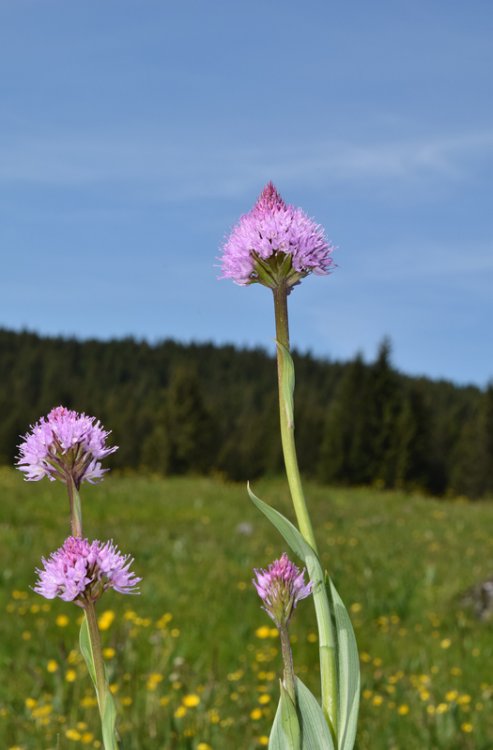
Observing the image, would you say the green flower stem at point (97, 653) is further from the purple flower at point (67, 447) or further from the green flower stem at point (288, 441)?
the green flower stem at point (288, 441)

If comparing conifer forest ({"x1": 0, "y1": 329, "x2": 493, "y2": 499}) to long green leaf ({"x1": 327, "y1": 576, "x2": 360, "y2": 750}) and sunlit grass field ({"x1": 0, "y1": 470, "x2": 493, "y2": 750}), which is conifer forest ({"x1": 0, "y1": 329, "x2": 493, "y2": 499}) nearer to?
sunlit grass field ({"x1": 0, "y1": 470, "x2": 493, "y2": 750})

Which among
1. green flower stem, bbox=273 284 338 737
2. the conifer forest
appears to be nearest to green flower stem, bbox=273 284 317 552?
green flower stem, bbox=273 284 338 737

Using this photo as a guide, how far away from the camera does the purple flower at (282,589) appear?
62.0 inches

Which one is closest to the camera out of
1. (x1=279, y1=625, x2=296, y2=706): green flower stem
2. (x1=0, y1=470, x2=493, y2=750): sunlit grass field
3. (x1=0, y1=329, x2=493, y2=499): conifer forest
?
(x1=279, y1=625, x2=296, y2=706): green flower stem

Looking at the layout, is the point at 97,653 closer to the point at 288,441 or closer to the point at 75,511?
the point at 75,511

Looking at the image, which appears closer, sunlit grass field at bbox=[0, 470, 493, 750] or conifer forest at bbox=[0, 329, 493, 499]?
sunlit grass field at bbox=[0, 470, 493, 750]

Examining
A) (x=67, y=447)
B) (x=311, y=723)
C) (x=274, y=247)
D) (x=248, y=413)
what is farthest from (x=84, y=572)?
(x=248, y=413)

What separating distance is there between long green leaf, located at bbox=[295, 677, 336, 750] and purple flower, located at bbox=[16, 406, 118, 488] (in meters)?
0.56

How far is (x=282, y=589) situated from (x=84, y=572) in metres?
0.39

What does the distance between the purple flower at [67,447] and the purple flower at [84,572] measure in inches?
5.1

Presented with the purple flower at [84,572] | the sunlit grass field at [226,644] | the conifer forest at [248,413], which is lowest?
the sunlit grass field at [226,644]

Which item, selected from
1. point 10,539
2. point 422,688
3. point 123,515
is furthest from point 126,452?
point 422,688

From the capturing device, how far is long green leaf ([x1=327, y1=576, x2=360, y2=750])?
1.53 m

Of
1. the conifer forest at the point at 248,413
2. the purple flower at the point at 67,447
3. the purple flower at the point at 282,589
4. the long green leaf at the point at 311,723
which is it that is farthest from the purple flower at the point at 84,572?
the conifer forest at the point at 248,413
